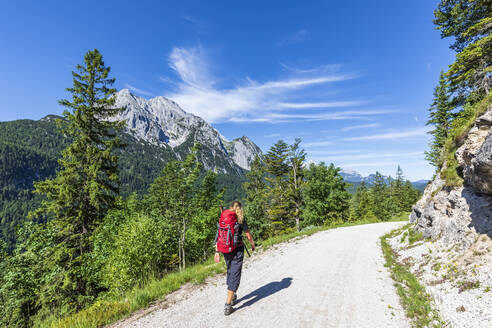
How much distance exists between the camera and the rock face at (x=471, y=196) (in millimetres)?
5383

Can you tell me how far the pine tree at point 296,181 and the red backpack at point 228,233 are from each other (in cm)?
2133

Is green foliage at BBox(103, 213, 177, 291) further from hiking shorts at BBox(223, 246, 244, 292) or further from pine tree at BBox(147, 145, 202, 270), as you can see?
pine tree at BBox(147, 145, 202, 270)

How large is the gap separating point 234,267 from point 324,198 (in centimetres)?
2686

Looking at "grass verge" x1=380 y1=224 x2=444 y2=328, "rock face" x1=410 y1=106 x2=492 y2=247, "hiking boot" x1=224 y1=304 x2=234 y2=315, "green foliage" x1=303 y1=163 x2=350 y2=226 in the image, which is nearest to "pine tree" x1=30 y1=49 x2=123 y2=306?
"hiking boot" x1=224 y1=304 x2=234 y2=315

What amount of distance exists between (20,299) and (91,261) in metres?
3.56

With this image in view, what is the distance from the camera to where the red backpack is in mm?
4555

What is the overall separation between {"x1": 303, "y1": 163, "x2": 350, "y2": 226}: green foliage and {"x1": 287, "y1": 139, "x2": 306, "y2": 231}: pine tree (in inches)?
62.5

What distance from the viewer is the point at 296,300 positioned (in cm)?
486

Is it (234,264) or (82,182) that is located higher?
(82,182)

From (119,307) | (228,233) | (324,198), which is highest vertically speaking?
(228,233)

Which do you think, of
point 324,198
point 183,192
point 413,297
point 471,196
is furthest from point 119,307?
point 324,198

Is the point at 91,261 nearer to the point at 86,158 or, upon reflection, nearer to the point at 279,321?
the point at 86,158

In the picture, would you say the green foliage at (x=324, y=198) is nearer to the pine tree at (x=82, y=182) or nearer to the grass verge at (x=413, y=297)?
the grass verge at (x=413, y=297)

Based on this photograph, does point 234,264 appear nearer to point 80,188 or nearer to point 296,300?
point 296,300
